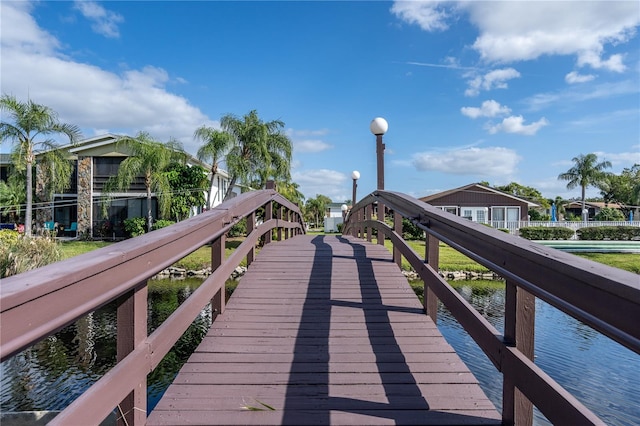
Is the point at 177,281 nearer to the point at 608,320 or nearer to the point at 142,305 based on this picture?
the point at 142,305

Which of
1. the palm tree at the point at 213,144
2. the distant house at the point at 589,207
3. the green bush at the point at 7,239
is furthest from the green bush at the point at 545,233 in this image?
the distant house at the point at 589,207

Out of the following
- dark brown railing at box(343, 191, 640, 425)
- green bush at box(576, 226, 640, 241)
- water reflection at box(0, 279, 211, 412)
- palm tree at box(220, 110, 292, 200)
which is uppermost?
palm tree at box(220, 110, 292, 200)

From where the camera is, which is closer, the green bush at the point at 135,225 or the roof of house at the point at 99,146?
the green bush at the point at 135,225

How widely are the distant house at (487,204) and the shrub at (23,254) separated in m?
26.6

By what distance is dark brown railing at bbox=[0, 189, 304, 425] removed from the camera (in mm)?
1003

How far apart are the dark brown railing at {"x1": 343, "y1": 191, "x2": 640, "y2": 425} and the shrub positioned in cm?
984

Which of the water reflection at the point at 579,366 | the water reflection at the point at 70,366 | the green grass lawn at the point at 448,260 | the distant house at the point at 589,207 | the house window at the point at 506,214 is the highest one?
the distant house at the point at 589,207

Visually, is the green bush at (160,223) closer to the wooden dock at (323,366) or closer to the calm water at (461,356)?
the calm water at (461,356)

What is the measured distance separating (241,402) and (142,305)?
2.74 ft

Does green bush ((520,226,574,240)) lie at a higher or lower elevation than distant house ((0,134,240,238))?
lower

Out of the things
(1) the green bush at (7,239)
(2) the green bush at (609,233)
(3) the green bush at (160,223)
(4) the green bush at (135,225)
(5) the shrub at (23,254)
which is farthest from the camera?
(2) the green bush at (609,233)

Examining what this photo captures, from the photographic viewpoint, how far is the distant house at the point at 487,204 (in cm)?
3170

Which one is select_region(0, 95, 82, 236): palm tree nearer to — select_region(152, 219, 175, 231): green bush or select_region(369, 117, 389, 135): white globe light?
select_region(152, 219, 175, 231): green bush

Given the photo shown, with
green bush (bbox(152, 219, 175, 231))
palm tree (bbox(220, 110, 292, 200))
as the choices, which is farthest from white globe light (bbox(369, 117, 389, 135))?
green bush (bbox(152, 219, 175, 231))
